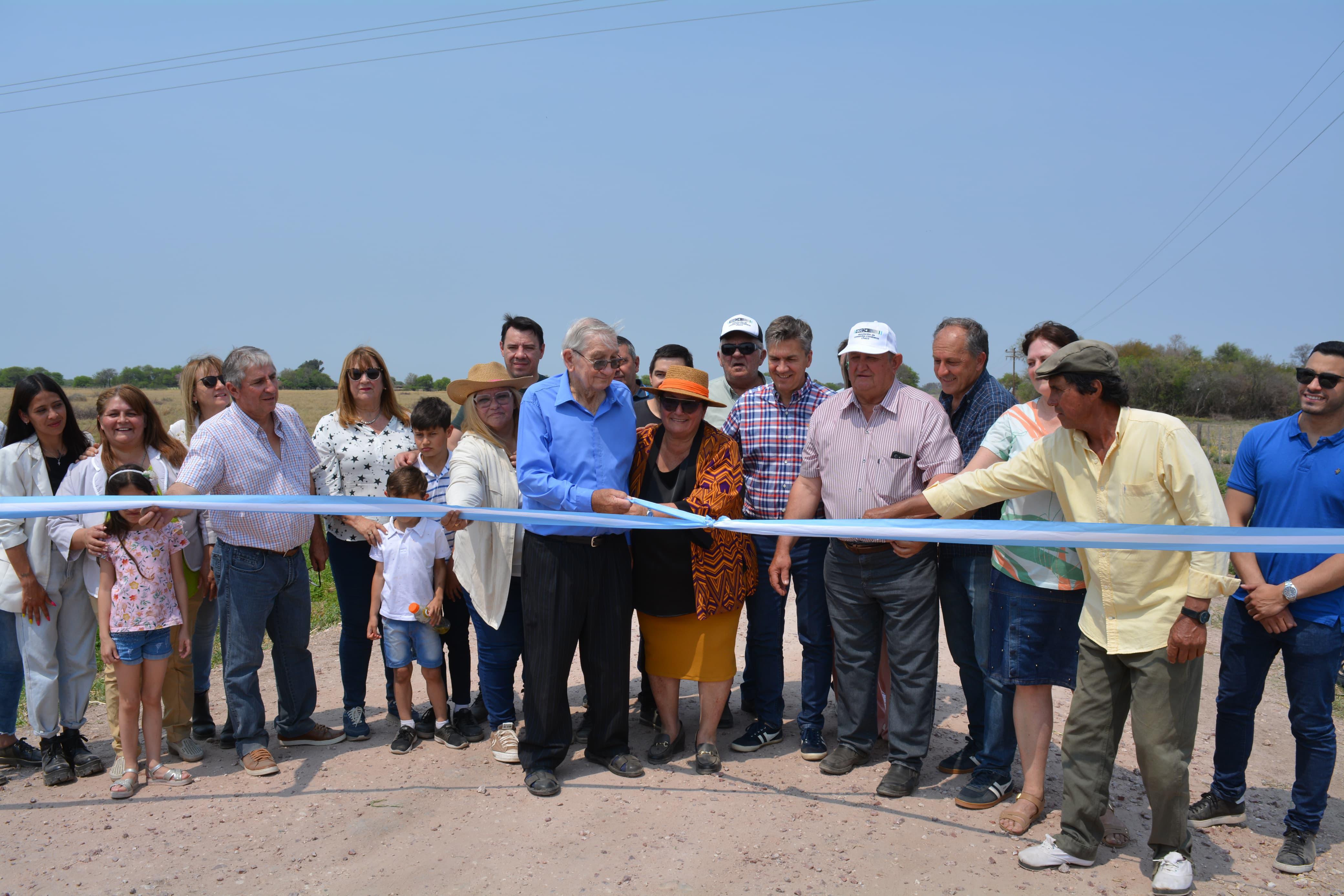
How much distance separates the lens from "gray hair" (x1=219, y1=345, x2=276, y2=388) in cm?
477

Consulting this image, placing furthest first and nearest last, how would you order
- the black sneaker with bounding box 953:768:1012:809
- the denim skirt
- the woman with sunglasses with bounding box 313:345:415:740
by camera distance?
1. the woman with sunglasses with bounding box 313:345:415:740
2. the black sneaker with bounding box 953:768:1012:809
3. the denim skirt

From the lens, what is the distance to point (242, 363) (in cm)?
479

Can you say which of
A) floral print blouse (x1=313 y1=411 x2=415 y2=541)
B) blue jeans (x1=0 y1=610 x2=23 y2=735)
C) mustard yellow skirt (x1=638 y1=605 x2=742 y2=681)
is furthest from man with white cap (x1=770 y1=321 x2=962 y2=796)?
blue jeans (x1=0 y1=610 x2=23 y2=735)

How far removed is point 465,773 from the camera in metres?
4.75

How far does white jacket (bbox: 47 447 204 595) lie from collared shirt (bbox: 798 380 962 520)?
141 inches

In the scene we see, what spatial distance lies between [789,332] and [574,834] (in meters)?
2.90

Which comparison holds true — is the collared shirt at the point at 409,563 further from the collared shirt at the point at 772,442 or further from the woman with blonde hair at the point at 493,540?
the collared shirt at the point at 772,442

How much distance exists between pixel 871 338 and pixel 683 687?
3218 millimetres

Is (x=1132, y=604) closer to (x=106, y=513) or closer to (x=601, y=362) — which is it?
(x=601, y=362)

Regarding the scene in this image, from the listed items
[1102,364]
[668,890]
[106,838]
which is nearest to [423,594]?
[106,838]

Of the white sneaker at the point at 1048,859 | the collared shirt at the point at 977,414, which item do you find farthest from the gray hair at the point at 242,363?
the white sneaker at the point at 1048,859

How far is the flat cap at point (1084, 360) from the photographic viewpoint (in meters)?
3.37

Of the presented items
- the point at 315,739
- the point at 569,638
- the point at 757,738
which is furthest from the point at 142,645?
the point at 757,738

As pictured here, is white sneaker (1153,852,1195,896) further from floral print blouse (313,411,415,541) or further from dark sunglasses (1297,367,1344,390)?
floral print blouse (313,411,415,541)
